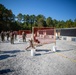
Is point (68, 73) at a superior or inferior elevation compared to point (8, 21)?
inferior

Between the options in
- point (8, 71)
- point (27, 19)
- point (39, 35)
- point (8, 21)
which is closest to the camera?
point (8, 71)

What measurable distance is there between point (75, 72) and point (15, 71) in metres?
3.21

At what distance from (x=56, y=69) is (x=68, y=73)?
0.86m

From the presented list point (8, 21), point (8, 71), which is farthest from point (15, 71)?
point (8, 21)

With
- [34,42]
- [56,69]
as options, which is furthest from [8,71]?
[34,42]

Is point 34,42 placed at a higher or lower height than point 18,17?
lower

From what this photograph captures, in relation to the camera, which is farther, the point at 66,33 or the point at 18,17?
the point at 18,17

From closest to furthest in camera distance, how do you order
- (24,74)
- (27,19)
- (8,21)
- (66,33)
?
1. (24,74)
2. (66,33)
3. (8,21)
4. (27,19)

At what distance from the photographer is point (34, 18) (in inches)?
4099

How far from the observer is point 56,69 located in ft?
25.0

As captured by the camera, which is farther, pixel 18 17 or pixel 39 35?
pixel 18 17

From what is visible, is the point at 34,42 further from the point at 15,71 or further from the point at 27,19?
the point at 27,19

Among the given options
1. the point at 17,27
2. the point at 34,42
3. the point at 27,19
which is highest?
the point at 27,19

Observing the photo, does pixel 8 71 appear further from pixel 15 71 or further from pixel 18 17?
pixel 18 17
